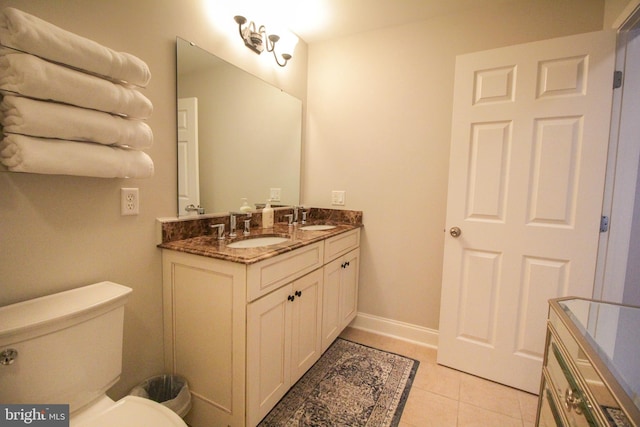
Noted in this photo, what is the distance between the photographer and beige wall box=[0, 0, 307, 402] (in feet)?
3.13

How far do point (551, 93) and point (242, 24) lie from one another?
1795 millimetres

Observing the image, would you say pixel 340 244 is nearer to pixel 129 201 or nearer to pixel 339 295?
pixel 339 295

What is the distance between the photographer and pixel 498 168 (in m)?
1.70

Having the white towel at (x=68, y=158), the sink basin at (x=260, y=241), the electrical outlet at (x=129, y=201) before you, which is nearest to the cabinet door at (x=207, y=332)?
the electrical outlet at (x=129, y=201)

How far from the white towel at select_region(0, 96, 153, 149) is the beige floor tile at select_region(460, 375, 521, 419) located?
2.11 meters

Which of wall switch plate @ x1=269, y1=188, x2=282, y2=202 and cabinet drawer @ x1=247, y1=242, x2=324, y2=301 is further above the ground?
wall switch plate @ x1=269, y1=188, x2=282, y2=202

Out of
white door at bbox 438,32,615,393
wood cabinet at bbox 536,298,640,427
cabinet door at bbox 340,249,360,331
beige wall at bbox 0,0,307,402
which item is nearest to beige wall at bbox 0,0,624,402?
beige wall at bbox 0,0,307,402

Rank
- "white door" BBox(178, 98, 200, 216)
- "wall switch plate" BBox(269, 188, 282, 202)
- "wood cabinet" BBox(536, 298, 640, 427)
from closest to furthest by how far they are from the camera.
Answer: "wood cabinet" BBox(536, 298, 640, 427) → "white door" BBox(178, 98, 200, 216) → "wall switch plate" BBox(269, 188, 282, 202)

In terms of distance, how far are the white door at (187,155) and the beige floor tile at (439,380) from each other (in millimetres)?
1686

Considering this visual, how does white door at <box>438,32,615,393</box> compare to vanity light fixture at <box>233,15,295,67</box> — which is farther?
vanity light fixture at <box>233,15,295,67</box>

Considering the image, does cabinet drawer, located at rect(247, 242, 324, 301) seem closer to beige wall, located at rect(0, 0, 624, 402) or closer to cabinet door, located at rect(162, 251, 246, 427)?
cabinet door, located at rect(162, 251, 246, 427)

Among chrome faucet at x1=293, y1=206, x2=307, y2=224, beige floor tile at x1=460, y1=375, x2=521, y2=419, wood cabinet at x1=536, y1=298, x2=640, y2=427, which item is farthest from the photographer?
chrome faucet at x1=293, y1=206, x2=307, y2=224

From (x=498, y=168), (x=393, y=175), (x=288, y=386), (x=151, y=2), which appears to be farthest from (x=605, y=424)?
(x=151, y=2)

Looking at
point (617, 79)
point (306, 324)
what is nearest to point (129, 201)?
point (306, 324)
